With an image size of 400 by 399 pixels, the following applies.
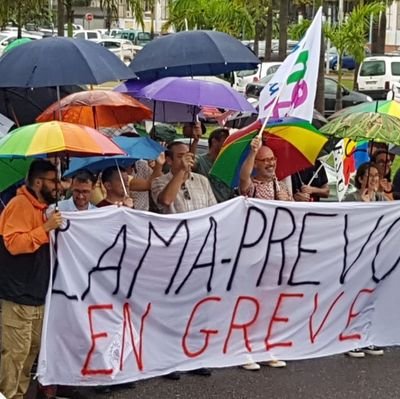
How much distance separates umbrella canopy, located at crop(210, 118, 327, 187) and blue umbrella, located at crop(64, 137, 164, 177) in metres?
0.52

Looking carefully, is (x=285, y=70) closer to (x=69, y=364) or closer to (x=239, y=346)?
(x=239, y=346)

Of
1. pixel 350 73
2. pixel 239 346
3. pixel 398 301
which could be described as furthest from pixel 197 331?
pixel 350 73

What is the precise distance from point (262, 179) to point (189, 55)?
151 centimetres

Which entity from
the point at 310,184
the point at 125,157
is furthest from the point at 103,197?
the point at 310,184

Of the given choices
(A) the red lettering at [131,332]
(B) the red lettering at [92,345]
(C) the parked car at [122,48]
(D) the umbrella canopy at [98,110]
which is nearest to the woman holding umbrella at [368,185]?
(D) the umbrella canopy at [98,110]

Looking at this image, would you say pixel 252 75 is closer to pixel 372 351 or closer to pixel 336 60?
pixel 336 60

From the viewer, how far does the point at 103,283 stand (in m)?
6.14

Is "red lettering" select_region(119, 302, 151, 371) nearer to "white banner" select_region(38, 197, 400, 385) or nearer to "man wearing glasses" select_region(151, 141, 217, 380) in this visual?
"white banner" select_region(38, 197, 400, 385)

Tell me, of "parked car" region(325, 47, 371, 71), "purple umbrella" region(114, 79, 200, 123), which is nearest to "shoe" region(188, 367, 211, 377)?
"purple umbrella" region(114, 79, 200, 123)

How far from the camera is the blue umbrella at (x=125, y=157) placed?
6.63 metres

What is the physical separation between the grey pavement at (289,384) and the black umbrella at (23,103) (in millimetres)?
2861

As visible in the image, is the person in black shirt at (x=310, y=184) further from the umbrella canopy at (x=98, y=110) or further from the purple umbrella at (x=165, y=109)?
the umbrella canopy at (x=98, y=110)

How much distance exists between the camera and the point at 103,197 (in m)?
7.04

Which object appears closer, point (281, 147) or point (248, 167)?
point (248, 167)
